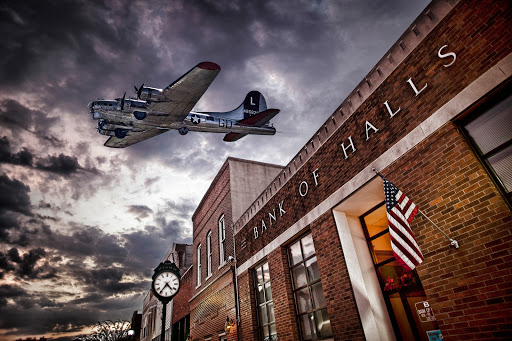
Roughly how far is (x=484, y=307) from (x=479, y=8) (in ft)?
14.2

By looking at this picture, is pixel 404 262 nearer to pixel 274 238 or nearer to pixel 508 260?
pixel 508 260

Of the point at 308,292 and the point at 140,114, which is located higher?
the point at 140,114

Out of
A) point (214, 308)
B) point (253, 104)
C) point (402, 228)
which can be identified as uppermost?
point (253, 104)

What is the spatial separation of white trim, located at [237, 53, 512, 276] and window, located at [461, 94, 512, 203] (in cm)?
26

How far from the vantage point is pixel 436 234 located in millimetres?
4410

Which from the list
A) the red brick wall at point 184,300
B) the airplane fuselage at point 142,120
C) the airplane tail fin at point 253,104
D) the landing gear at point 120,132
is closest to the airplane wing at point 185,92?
the airplane fuselage at point 142,120

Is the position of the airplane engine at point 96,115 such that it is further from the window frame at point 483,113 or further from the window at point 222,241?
the window frame at point 483,113

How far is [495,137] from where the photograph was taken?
403cm

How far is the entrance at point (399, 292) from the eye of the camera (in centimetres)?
536

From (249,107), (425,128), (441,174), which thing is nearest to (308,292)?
(441,174)

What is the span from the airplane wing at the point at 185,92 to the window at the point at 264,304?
9256 millimetres

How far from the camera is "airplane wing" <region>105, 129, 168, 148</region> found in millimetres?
17844

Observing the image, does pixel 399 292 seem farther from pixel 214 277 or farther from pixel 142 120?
pixel 142 120

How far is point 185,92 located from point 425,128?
1210cm
